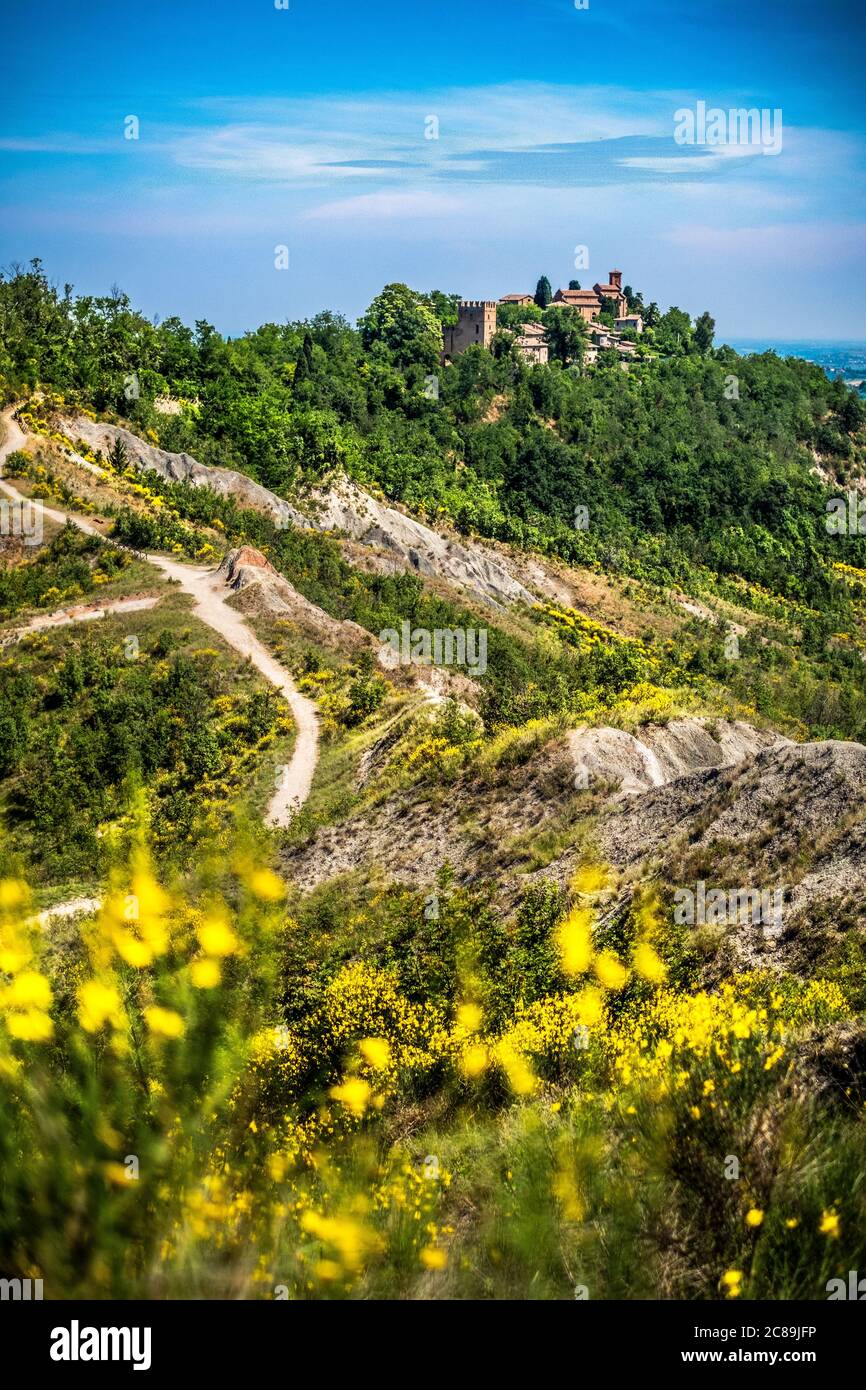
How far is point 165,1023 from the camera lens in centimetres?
658

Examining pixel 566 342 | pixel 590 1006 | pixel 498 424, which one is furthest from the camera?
pixel 566 342

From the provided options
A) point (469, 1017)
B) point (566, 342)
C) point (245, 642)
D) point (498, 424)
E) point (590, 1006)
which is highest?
point (566, 342)

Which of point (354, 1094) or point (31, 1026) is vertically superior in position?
point (31, 1026)

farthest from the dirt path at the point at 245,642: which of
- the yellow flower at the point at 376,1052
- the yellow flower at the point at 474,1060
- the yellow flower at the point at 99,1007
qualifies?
the yellow flower at the point at 99,1007

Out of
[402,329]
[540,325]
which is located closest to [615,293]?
[540,325]

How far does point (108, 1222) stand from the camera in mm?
4742

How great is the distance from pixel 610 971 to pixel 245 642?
2095 cm

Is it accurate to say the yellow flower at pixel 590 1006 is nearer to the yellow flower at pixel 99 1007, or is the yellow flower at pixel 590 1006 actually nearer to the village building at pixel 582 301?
the yellow flower at pixel 99 1007

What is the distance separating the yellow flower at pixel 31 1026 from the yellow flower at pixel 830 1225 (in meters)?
4.82

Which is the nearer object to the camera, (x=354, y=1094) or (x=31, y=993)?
(x=31, y=993)

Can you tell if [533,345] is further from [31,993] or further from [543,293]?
[31,993]

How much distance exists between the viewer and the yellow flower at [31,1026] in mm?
6179

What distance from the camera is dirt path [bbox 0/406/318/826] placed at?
23.4m

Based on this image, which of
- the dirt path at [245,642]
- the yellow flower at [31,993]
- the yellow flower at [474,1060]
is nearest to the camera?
the yellow flower at [31,993]
